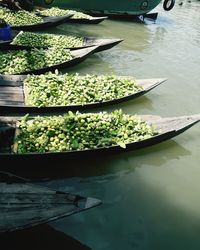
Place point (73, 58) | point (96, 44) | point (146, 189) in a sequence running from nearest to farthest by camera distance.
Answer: point (146, 189) < point (73, 58) < point (96, 44)

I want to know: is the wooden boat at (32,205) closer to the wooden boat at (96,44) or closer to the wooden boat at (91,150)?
the wooden boat at (91,150)

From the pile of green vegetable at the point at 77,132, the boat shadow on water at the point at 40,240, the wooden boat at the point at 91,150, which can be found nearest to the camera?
the boat shadow on water at the point at 40,240

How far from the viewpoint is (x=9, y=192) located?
431 cm

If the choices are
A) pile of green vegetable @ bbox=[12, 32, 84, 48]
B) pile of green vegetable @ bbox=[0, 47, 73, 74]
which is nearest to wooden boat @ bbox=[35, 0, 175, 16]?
pile of green vegetable @ bbox=[12, 32, 84, 48]

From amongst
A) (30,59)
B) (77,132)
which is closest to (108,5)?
(30,59)

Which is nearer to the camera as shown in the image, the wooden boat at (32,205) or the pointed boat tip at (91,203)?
the wooden boat at (32,205)

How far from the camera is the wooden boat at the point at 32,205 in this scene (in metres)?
4.00

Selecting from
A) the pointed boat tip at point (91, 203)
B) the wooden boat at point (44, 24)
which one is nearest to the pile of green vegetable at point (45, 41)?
the wooden boat at point (44, 24)

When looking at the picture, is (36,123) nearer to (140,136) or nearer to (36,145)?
(36,145)

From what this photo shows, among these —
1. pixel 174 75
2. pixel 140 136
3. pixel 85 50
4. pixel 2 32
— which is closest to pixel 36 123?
pixel 140 136

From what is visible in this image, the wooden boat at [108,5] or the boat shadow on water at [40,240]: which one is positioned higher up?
the wooden boat at [108,5]

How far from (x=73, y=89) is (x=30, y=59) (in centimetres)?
235

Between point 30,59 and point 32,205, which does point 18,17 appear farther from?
point 32,205

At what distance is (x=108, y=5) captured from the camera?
2017 centimetres
